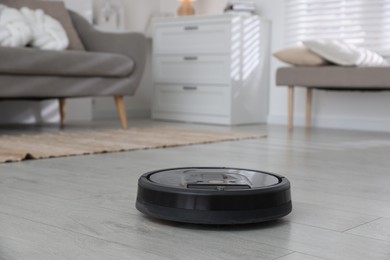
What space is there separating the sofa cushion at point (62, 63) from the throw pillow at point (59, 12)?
37cm

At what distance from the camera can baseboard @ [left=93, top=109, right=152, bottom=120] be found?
4517 millimetres

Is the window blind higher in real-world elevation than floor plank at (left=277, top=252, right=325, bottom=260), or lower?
higher

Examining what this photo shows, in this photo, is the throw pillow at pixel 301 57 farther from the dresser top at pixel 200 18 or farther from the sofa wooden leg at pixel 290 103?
the dresser top at pixel 200 18

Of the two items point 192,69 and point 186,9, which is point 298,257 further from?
point 186,9

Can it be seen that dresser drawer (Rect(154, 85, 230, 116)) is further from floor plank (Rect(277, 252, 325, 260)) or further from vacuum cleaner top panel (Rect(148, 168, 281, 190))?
floor plank (Rect(277, 252, 325, 260))

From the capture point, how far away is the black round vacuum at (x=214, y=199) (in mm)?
1069

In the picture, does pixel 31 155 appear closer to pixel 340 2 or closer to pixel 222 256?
pixel 222 256

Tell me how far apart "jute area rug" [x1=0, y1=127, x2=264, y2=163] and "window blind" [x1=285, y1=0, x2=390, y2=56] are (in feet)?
3.95

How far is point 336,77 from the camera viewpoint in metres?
3.42

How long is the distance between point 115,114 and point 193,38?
947mm

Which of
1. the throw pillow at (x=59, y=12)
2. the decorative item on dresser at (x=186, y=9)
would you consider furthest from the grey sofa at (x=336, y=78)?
the throw pillow at (x=59, y=12)

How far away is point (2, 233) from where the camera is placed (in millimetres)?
1044

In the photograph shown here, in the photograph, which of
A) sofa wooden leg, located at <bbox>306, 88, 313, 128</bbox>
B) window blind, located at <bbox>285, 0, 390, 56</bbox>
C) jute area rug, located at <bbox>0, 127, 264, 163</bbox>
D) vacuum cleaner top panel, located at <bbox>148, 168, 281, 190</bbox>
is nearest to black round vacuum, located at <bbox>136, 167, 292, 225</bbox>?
vacuum cleaner top panel, located at <bbox>148, 168, 281, 190</bbox>

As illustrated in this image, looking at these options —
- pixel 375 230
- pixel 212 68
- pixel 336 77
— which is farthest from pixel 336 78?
pixel 375 230
